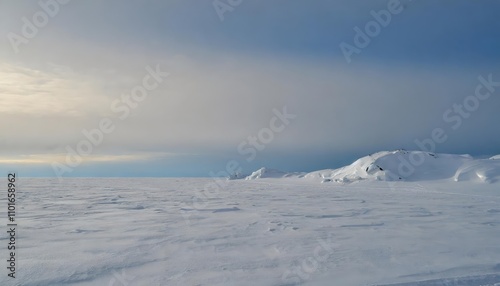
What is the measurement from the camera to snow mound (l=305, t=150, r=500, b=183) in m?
28.1

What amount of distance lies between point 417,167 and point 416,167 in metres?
0.10

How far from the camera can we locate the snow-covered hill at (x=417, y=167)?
91.6ft

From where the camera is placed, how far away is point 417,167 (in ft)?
110

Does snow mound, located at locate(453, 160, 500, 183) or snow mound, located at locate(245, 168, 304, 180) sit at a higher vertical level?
snow mound, located at locate(245, 168, 304, 180)

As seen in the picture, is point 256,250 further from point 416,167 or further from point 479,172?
point 416,167

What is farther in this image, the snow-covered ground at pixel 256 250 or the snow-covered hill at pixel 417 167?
the snow-covered hill at pixel 417 167

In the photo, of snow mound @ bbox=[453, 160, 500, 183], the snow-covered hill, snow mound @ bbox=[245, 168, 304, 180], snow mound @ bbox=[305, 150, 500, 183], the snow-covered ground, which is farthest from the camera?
snow mound @ bbox=[245, 168, 304, 180]

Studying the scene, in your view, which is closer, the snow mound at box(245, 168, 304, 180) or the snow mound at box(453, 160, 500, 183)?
the snow mound at box(453, 160, 500, 183)

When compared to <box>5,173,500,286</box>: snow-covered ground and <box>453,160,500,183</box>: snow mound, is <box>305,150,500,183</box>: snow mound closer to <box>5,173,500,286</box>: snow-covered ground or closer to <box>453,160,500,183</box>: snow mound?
<box>453,160,500,183</box>: snow mound

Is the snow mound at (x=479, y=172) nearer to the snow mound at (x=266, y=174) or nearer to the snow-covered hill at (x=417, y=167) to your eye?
the snow-covered hill at (x=417, y=167)

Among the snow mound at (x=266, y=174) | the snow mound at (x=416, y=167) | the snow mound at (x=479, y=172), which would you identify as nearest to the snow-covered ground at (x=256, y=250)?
the snow mound at (x=479, y=172)

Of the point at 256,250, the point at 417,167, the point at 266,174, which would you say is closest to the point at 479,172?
the point at 417,167

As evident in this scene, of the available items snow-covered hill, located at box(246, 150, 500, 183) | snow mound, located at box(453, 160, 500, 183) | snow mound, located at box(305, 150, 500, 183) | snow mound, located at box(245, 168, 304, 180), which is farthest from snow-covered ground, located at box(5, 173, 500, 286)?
snow mound, located at box(245, 168, 304, 180)

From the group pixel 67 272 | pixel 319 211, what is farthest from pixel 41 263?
pixel 319 211
